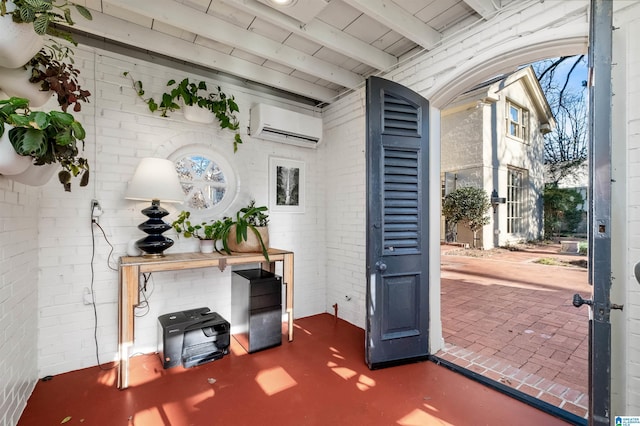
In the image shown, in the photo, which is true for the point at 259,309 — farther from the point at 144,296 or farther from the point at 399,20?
the point at 399,20

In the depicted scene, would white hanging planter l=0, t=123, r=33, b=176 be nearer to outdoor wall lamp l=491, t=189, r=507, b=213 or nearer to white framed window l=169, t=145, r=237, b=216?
white framed window l=169, t=145, r=237, b=216

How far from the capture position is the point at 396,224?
2498mm

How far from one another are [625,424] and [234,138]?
3.58 metres

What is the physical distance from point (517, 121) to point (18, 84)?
11983 mm

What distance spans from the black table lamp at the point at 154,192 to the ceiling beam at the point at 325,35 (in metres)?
1.33

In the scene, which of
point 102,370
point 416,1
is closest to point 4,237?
point 102,370

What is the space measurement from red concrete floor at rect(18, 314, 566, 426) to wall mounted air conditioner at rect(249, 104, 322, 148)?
7.59 ft

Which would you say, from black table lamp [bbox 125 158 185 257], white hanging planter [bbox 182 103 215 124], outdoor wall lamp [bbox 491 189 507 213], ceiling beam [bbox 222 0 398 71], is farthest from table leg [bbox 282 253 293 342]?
outdoor wall lamp [bbox 491 189 507 213]

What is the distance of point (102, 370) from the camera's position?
2.41 meters

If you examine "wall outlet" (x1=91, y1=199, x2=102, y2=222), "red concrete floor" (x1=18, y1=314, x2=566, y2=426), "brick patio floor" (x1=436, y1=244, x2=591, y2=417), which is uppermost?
"wall outlet" (x1=91, y1=199, x2=102, y2=222)

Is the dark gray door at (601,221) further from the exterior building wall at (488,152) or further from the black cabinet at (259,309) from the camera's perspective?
the exterior building wall at (488,152)

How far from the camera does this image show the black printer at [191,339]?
7.98 ft

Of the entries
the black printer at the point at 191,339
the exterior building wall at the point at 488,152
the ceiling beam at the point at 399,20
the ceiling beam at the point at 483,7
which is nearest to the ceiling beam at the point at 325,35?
the ceiling beam at the point at 399,20

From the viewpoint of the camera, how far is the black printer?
2.43m
